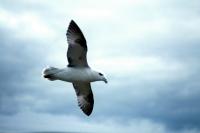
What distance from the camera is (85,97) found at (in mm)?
26281

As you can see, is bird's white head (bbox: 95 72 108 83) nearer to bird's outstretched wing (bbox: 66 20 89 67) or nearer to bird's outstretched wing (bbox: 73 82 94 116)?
bird's outstretched wing (bbox: 66 20 89 67)

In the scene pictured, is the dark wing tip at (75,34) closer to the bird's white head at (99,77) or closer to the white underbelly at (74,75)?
the white underbelly at (74,75)

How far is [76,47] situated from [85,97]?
3.26m

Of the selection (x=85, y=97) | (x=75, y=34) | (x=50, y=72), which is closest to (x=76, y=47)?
(x=75, y=34)

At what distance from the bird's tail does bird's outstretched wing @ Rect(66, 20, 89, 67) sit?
0.88 metres

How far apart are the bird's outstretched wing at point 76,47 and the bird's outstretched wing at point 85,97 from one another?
1.74 m

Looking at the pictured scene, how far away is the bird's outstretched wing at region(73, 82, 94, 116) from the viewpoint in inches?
1019

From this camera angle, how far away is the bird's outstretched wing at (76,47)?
2400 centimetres

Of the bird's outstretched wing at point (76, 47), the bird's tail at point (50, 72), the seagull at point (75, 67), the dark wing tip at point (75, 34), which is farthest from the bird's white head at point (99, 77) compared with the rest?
the bird's tail at point (50, 72)

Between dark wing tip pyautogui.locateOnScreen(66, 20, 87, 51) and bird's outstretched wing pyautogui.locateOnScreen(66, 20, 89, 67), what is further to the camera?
dark wing tip pyautogui.locateOnScreen(66, 20, 87, 51)

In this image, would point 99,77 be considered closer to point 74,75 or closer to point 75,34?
point 74,75

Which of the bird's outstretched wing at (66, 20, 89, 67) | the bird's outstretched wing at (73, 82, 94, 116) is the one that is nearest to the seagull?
the bird's outstretched wing at (66, 20, 89, 67)

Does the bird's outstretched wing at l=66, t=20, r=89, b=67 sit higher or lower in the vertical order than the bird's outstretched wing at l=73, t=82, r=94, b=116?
higher

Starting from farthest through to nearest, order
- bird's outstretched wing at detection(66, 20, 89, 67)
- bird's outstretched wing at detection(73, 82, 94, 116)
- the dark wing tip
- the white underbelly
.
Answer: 1. bird's outstretched wing at detection(73, 82, 94, 116)
2. the dark wing tip
3. bird's outstretched wing at detection(66, 20, 89, 67)
4. the white underbelly
